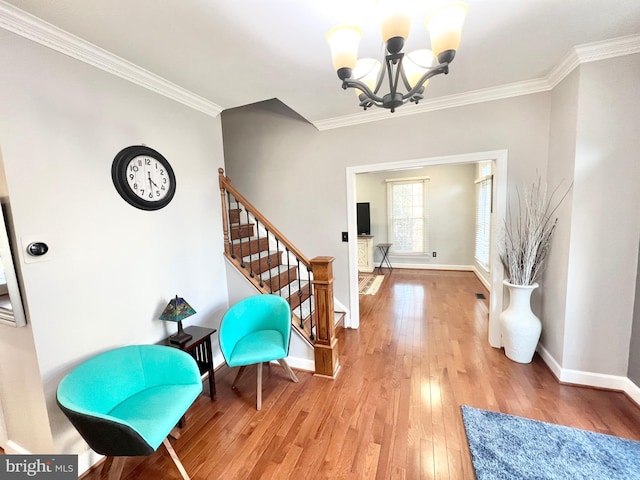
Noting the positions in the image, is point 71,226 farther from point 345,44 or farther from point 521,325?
point 521,325

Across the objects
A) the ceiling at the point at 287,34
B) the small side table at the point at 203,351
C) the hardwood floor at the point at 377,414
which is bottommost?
the hardwood floor at the point at 377,414

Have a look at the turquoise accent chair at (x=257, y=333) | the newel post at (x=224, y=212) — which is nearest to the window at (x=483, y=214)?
the turquoise accent chair at (x=257, y=333)

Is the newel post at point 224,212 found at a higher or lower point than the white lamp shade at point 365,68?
lower

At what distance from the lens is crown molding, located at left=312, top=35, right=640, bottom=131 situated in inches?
73.1

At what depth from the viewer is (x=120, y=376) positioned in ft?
5.33

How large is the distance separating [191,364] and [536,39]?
316 centimetres

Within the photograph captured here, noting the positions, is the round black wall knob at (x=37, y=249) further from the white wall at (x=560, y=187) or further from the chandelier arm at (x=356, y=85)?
the white wall at (x=560, y=187)

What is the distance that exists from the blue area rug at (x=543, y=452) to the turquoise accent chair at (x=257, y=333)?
4.63 feet

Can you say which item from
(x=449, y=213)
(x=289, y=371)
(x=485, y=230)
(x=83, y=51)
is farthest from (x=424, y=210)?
(x=83, y=51)

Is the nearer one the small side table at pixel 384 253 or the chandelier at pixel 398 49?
the chandelier at pixel 398 49

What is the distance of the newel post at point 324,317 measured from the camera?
7.73ft

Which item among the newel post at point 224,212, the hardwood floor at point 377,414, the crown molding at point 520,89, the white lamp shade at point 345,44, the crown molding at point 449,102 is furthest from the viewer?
the newel post at point 224,212

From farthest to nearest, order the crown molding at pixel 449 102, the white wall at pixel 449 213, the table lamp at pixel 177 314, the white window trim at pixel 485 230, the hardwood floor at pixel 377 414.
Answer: the white wall at pixel 449 213 → the white window trim at pixel 485 230 → the crown molding at pixel 449 102 → the table lamp at pixel 177 314 → the hardwood floor at pixel 377 414

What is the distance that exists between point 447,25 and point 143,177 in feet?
6.96
